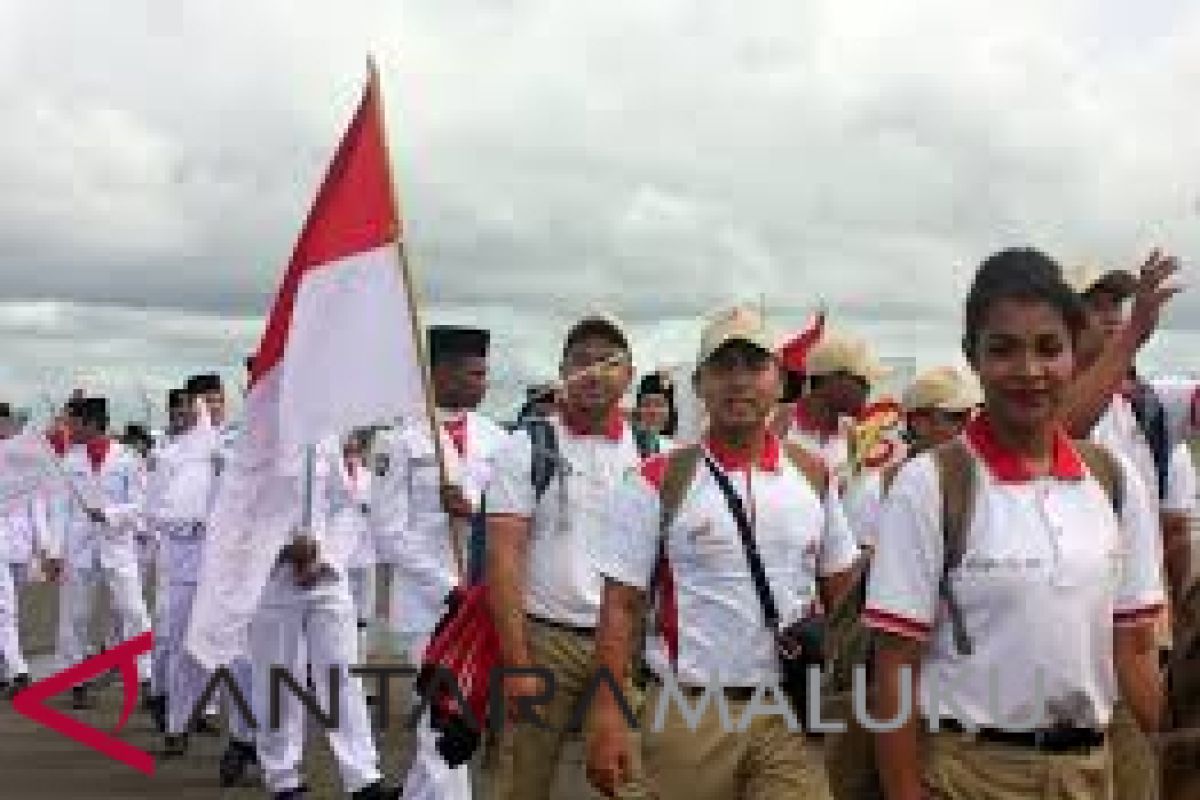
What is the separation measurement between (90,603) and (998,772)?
12.9m

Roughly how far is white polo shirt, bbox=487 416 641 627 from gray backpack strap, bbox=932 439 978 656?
2.82 metres

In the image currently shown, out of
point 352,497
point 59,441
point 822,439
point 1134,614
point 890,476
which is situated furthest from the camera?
point 59,441

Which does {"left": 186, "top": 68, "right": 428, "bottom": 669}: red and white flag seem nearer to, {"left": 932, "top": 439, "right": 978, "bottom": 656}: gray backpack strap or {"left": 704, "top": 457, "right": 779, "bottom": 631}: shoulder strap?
{"left": 704, "top": 457, "right": 779, "bottom": 631}: shoulder strap

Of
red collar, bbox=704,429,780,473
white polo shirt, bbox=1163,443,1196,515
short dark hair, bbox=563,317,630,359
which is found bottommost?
white polo shirt, bbox=1163,443,1196,515

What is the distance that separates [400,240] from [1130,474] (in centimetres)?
319

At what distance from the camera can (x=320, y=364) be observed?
23.1 ft

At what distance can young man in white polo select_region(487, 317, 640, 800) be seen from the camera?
6.98 meters

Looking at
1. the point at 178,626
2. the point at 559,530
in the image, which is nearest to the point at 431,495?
the point at 559,530

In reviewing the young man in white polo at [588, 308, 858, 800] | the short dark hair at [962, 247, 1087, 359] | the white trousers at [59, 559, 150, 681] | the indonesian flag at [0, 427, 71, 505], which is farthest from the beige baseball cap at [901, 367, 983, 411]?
the indonesian flag at [0, 427, 71, 505]

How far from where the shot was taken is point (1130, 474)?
15.1 feet

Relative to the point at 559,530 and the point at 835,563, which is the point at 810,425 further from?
the point at 835,563

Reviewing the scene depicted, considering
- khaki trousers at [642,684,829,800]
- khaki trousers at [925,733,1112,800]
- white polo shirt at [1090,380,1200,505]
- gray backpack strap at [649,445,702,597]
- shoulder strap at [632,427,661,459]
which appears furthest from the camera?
shoulder strap at [632,427,661,459]

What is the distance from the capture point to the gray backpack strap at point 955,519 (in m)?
4.31

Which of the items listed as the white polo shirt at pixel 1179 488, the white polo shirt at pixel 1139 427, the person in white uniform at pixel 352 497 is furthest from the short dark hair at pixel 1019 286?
the person in white uniform at pixel 352 497
